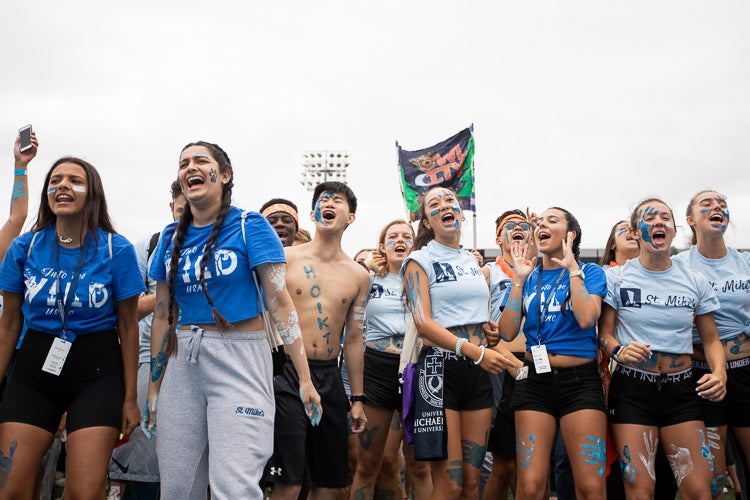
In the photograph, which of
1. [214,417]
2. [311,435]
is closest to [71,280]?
[214,417]

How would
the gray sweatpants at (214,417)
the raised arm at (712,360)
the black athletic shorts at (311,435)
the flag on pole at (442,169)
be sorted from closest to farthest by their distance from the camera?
1. the gray sweatpants at (214,417)
2. the black athletic shorts at (311,435)
3. the raised arm at (712,360)
4. the flag on pole at (442,169)

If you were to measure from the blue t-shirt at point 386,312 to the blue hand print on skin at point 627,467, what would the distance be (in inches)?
89.6

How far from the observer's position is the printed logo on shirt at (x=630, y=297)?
195 inches

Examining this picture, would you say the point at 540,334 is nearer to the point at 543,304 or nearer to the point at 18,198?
the point at 543,304

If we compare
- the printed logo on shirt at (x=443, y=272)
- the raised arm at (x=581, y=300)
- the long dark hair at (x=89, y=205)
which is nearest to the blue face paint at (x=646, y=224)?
the raised arm at (x=581, y=300)

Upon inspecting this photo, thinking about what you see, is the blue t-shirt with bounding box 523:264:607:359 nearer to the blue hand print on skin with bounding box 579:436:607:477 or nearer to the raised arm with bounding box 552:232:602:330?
the raised arm with bounding box 552:232:602:330

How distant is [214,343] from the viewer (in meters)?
3.62

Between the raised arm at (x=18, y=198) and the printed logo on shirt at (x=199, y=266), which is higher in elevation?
the raised arm at (x=18, y=198)

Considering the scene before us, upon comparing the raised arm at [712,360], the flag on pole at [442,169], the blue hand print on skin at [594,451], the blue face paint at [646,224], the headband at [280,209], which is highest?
the flag on pole at [442,169]

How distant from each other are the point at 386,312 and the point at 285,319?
8.89ft

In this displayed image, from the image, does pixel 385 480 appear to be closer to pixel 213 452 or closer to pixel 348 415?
pixel 348 415

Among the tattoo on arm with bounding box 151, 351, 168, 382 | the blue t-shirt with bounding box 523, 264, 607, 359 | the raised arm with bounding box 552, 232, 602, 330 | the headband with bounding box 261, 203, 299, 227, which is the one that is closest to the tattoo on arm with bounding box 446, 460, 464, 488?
the blue t-shirt with bounding box 523, 264, 607, 359

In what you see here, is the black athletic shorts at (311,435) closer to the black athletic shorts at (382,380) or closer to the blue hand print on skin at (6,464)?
the black athletic shorts at (382,380)

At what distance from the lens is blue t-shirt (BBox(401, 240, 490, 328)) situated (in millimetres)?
4875
